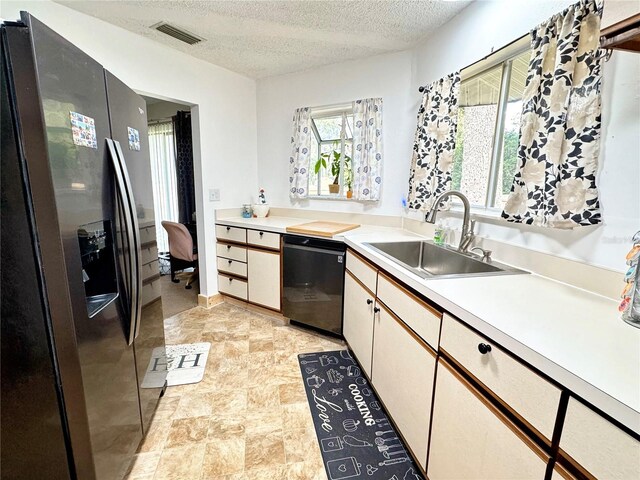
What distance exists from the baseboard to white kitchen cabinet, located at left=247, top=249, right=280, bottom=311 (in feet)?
1.60

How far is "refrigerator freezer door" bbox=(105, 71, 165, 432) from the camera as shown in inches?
47.3

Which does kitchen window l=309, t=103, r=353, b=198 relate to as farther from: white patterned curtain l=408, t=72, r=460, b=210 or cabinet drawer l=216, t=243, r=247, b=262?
cabinet drawer l=216, t=243, r=247, b=262

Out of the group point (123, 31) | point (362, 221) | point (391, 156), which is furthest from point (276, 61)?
point (362, 221)

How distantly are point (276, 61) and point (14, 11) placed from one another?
1764mm

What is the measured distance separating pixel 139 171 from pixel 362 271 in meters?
1.36

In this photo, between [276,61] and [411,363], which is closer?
[411,363]

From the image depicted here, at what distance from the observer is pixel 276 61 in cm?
273

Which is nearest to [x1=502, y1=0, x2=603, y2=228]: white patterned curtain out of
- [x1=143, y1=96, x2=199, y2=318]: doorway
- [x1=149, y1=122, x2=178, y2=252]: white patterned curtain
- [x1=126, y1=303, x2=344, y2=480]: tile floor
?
[x1=126, y1=303, x2=344, y2=480]: tile floor

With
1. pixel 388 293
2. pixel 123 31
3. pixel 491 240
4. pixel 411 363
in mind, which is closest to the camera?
pixel 411 363

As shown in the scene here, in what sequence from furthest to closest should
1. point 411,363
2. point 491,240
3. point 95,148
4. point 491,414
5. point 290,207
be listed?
point 290,207 < point 491,240 < point 411,363 < point 95,148 < point 491,414

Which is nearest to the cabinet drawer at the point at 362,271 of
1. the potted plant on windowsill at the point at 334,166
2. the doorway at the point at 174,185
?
the potted plant on windowsill at the point at 334,166

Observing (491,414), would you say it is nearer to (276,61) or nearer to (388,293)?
(388,293)

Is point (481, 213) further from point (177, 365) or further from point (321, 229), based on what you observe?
point (177, 365)

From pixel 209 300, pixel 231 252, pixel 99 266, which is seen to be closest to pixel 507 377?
pixel 99 266
